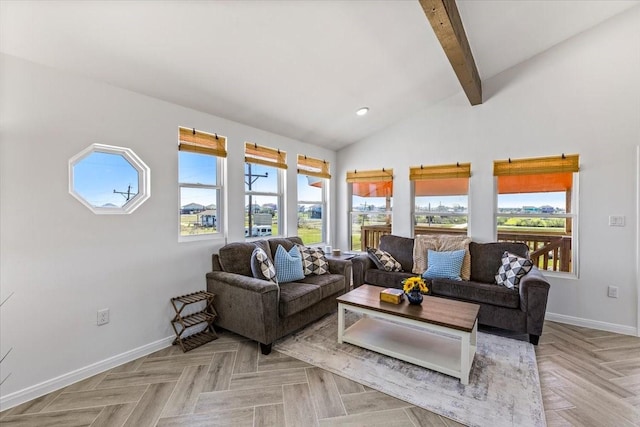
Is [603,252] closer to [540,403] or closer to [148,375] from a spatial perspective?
[540,403]

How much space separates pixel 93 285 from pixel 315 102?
2.80 metres

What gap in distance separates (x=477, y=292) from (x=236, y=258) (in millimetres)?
2546

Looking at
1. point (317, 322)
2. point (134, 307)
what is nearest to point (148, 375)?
point (134, 307)

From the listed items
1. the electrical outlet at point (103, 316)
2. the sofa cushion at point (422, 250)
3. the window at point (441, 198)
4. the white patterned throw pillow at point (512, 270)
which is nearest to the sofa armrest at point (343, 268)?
the sofa cushion at point (422, 250)

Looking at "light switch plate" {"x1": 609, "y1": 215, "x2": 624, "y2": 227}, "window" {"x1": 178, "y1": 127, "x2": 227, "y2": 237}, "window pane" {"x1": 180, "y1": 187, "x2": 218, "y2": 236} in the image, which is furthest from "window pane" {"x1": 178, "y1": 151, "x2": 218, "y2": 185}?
"light switch plate" {"x1": 609, "y1": 215, "x2": 624, "y2": 227}

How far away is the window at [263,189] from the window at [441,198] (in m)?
2.01

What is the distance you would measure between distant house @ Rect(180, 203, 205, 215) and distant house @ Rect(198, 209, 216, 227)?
5cm

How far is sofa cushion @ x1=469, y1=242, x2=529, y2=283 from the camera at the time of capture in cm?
325

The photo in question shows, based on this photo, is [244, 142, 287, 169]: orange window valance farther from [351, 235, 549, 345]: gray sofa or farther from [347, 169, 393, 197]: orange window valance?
[351, 235, 549, 345]: gray sofa

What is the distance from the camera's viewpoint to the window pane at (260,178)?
358cm

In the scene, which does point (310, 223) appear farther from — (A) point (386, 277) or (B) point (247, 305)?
(B) point (247, 305)

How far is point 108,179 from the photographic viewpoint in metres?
2.38

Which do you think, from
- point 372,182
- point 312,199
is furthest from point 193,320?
point 372,182

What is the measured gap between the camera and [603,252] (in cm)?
310
